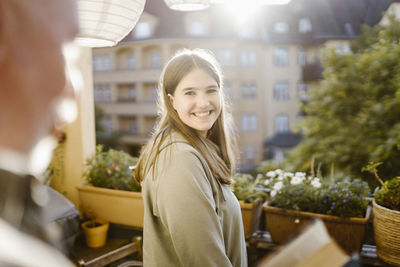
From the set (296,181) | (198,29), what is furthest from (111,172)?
(198,29)

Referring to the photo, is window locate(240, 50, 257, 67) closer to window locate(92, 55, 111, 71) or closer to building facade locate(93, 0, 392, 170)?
building facade locate(93, 0, 392, 170)

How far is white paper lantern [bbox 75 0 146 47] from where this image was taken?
3.04 ft

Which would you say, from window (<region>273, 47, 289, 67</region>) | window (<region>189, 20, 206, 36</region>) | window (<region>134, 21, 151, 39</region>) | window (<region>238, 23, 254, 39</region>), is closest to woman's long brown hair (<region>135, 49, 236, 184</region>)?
window (<region>189, 20, 206, 36</region>)

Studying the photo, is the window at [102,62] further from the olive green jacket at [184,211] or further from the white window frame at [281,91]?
the olive green jacket at [184,211]

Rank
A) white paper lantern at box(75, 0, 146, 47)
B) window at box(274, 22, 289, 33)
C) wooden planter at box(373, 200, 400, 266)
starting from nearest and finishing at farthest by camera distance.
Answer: white paper lantern at box(75, 0, 146, 47), wooden planter at box(373, 200, 400, 266), window at box(274, 22, 289, 33)

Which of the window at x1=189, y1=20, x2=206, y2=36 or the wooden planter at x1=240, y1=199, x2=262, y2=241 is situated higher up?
the window at x1=189, y1=20, x2=206, y2=36

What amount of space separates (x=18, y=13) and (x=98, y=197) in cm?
235

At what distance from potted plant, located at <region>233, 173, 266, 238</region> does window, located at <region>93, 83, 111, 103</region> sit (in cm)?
2103

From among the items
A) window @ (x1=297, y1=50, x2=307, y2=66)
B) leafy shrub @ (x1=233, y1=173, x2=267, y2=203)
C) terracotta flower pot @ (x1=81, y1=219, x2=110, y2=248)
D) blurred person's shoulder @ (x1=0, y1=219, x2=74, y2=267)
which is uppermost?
window @ (x1=297, y1=50, x2=307, y2=66)

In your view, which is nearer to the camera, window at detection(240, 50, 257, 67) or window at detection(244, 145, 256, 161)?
window at detection(240, 50, 257, 67)

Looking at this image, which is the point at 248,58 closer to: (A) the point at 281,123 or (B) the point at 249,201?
(A) the point at 281,123

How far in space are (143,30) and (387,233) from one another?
18.9m

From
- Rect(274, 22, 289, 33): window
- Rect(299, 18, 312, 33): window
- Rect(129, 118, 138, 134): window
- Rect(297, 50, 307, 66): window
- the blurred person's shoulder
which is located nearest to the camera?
the blurred person's shoulder

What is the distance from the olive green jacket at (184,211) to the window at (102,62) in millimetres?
21751
